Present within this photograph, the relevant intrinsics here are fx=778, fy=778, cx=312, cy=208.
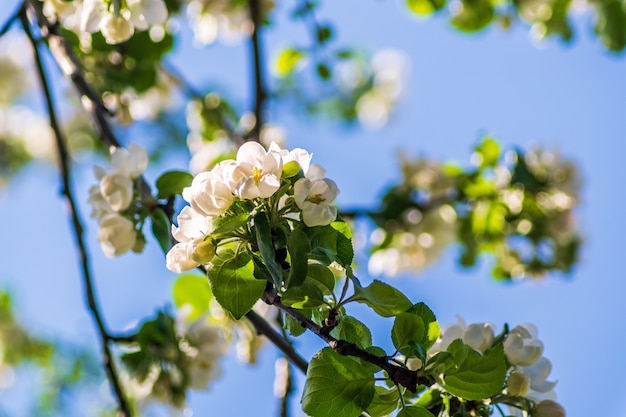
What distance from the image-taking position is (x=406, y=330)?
0.73 meters

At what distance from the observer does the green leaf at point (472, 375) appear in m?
0.71

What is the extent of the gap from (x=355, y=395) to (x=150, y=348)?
535 mm

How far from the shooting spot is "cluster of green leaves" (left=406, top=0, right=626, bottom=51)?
1922 mm

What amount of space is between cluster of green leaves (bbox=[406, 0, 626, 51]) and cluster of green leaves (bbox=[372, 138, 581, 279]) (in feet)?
1.14

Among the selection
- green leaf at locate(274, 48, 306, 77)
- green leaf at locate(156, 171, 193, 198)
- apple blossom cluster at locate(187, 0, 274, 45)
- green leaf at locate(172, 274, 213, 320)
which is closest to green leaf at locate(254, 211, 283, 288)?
green leaf at locate(156, 171, 193, 198)

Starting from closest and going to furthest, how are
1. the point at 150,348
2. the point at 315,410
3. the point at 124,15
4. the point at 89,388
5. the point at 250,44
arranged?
1. the point at 315,410
2. the point at 124,15
3. the point at 150,348
4. the point at 250,44
5. the point at 89,388

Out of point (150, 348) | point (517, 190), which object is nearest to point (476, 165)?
point (517, 190)

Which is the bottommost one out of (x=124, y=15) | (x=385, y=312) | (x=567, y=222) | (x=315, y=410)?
(x=315, y=410)

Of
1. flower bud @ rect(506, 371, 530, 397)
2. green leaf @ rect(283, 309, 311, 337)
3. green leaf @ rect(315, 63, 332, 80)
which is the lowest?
green leaf @ rect(283, 309, 311, 337)

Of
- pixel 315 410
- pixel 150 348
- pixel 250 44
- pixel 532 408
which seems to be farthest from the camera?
pixel 250 44

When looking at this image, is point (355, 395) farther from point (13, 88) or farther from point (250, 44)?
point (13, 88)

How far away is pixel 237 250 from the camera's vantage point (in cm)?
72

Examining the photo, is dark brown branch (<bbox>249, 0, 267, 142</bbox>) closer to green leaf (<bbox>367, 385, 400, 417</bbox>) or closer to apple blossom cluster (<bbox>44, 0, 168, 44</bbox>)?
apple blossom cluster (<bbox>44, 0, 168, 44</bbox>)

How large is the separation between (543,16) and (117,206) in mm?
1412
